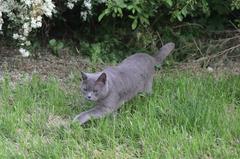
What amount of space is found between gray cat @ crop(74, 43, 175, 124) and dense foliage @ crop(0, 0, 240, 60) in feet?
1.67

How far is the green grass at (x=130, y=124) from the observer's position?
12.5ft

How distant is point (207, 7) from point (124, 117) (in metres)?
1.91

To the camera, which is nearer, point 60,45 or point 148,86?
point 148,86

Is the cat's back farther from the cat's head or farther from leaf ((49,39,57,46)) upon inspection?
leaf ((49,39,57,46))

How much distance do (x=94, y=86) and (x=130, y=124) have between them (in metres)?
0.41

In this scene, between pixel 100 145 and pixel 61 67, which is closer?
pixel 100 145

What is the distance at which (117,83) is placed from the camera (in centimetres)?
449

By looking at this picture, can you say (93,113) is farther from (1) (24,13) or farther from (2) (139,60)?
(1) (24,13)

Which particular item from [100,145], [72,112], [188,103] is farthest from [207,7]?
[100,145]

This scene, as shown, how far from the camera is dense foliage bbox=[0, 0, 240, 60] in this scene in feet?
17.6

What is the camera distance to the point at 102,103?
433cm

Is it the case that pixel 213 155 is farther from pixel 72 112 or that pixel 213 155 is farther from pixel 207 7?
pixel 207 7

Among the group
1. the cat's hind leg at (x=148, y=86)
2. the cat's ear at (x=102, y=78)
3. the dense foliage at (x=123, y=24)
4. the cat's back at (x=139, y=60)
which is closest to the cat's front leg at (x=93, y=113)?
the cat's ear at (x=102, y=78)

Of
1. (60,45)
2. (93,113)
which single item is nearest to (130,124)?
(93,113)
